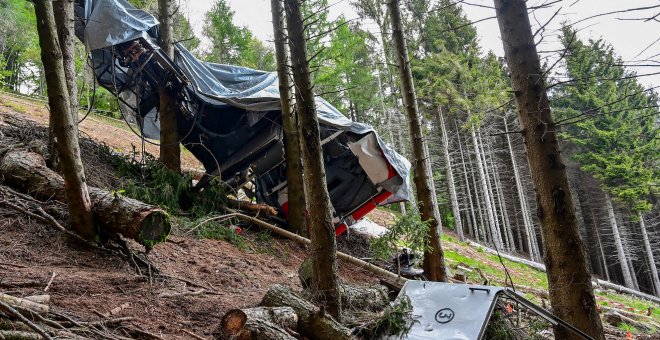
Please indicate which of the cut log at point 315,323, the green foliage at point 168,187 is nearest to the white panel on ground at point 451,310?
the cut log at point 315,323

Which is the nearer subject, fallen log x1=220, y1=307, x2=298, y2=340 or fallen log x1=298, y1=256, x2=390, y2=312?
fallen log x1=220, y1=307, x2=298, y2=340

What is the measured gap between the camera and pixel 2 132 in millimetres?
6207

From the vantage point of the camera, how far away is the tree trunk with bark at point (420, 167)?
5.84 metres

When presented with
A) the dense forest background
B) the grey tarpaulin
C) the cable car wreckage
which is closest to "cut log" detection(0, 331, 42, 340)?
the cable car wreckage

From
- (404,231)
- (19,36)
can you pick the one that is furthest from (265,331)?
(19,36)

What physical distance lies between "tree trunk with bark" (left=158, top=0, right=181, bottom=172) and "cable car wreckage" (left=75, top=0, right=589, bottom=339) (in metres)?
0.11

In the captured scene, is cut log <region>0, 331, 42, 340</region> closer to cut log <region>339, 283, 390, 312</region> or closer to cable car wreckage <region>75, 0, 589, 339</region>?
cut log <region>339, 283, 390, 312</region>

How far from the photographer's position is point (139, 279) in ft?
12.5

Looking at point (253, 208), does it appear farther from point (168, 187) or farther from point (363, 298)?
point (363, 298)

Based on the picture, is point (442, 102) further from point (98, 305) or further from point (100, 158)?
point (98, 305)

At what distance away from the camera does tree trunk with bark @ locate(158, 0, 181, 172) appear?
758 centimetres

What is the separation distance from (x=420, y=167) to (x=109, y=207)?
4120 millimetres

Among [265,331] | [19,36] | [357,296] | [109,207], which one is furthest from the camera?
[19,36]

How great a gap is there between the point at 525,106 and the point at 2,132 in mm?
7259
